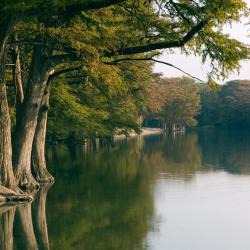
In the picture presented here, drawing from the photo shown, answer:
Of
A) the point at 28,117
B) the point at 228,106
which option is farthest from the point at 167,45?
the point at 228,106

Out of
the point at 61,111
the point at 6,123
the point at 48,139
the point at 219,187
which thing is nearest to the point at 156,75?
the point at 48,139

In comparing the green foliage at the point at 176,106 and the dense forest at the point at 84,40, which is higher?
the green foliage at the point at 176,106

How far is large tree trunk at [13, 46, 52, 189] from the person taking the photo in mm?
22750

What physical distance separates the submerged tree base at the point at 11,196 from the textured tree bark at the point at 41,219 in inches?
16.3

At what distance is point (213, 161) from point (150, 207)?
873 inches

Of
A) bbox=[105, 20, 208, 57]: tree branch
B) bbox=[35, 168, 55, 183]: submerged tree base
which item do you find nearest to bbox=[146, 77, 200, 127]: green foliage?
bbox=[35, 168, 55, 183]: submerged tree base

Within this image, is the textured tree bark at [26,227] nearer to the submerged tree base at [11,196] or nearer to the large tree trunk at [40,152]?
the submerged tree base at [11,196]

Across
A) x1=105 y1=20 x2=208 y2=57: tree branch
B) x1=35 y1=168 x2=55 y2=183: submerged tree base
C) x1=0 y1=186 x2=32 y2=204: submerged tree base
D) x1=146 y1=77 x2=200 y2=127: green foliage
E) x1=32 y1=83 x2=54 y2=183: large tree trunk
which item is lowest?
x1=0 y1=186 x2=32 y2=204: submerged tree base

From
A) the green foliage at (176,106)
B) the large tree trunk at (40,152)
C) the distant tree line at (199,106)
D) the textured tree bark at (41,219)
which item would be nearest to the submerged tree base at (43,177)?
the large tree trunk at (40,152)

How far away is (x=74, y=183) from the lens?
2545 cm

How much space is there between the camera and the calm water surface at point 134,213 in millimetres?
13812

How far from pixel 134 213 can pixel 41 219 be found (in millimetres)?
2931

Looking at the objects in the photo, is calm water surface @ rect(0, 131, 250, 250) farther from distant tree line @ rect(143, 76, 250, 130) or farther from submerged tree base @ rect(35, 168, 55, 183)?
distant tree line @ rect(143, 76, 250, 130)

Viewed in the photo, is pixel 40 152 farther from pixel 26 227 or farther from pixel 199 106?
pixel 199 106
